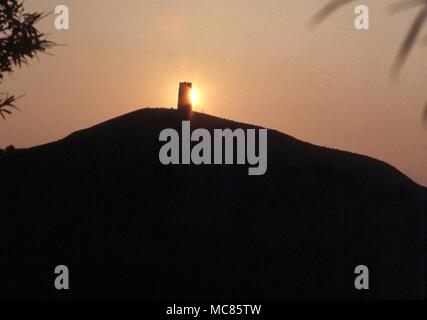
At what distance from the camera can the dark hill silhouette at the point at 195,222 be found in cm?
2327

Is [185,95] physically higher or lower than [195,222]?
higher

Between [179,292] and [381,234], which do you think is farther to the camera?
[381,234]

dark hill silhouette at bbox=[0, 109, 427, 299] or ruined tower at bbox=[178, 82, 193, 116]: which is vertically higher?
ruined tower at bbox=[178, 82, 193, 116]

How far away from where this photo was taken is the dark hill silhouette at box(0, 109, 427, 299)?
76.3 ft

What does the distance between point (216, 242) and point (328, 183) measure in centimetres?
703

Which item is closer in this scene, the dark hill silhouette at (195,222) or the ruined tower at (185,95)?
the ruined tower at (185,95)

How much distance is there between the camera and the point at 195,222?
28312mm

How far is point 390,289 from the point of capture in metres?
23.2

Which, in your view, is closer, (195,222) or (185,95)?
(185,95)

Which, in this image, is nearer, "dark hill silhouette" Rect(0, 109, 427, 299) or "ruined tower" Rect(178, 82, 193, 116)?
"ruined tower" Rect(178, 82, 193, 116)

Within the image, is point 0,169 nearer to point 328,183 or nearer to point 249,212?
point 249,212

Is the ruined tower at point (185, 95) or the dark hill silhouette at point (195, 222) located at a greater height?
the ruined tower at point (185, 95)
